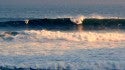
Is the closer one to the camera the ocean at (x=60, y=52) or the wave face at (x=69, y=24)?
the ocean at (x=60, y=52)

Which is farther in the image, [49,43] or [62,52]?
[49,43]

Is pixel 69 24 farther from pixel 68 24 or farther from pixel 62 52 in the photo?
pixel 62 52

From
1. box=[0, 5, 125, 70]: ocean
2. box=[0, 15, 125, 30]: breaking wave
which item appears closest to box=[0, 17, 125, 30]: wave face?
box=[0, 15, 125, 30]: breaking wave

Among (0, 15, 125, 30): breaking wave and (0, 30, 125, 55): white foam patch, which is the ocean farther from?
(0, 15, 125, 30): breaking wave

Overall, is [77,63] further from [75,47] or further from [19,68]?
[75,47]

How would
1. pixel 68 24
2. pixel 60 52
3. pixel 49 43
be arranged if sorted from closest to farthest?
pixel 60 52, pixel 49 43, pixel 68 24

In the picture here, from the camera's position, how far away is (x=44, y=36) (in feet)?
78.5

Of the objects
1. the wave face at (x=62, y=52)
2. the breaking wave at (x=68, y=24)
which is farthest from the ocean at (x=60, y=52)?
the breaking wave at (x=68, y=24)

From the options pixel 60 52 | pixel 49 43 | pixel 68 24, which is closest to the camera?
pixel 60 52

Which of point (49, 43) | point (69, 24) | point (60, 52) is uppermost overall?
point (60, 52)

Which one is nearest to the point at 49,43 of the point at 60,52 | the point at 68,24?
the point at 60,52

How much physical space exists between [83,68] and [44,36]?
9.18 m

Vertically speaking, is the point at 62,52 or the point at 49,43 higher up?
the point at 62,52

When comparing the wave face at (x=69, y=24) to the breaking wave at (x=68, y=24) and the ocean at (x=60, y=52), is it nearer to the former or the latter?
the breaking wave at (x=68, y=24)
